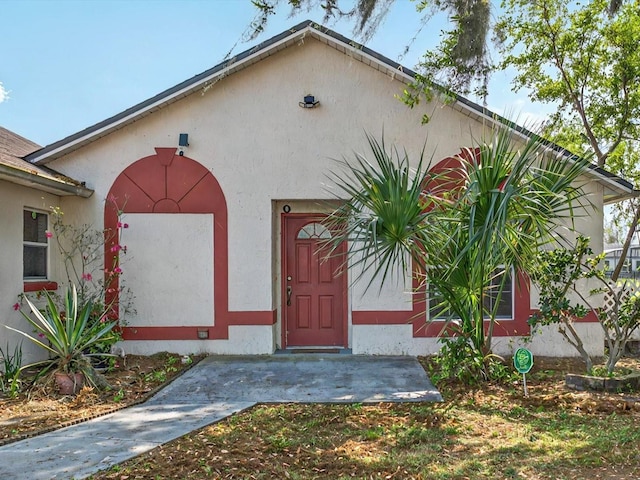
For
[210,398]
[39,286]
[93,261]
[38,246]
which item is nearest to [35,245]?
[38,246]

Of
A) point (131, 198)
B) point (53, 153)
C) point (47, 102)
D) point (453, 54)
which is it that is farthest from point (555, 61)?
point (47, 102)

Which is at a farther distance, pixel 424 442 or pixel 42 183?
pixel 42 183

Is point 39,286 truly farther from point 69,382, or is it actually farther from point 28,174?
point 69,382

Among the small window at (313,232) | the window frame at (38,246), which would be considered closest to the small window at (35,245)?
the window frame at (38,246)

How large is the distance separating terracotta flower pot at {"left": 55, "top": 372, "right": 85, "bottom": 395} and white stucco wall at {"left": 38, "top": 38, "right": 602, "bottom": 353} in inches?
102

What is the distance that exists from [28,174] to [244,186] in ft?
10.6

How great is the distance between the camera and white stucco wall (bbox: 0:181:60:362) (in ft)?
23.9

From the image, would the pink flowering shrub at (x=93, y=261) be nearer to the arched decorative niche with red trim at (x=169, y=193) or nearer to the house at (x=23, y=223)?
the arched decorative niche with red trim at (x=169, y=193)

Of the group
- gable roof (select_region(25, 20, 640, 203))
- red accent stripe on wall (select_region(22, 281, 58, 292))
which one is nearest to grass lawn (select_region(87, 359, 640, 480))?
red accent stripe on wall (select_region(22, 281, 58, 292))

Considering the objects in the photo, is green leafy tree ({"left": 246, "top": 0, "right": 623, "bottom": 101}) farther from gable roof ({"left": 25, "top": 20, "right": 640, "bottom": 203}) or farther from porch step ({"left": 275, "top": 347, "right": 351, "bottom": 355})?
porch step ({"left": 275, "top": 347, "right": 351, "bottom": 355})

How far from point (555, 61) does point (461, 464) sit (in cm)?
1155

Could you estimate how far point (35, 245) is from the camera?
8250mm

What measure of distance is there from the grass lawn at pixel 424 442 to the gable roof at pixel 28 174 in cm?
451

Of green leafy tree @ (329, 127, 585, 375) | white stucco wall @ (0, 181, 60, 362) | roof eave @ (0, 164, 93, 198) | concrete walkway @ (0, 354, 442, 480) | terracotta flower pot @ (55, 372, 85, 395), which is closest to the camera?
concrete walkway @ (0, 354, 442, 480)
